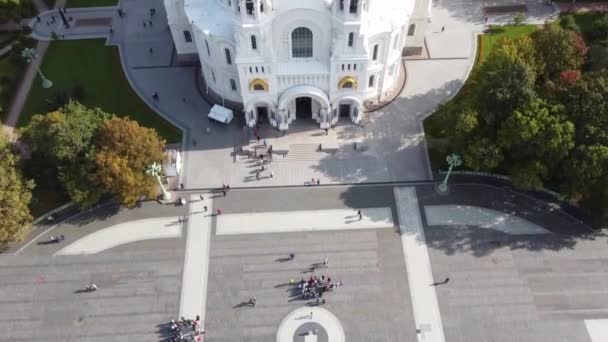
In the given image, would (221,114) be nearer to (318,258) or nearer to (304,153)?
(304,153)

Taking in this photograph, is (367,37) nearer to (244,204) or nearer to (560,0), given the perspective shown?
(244,204)

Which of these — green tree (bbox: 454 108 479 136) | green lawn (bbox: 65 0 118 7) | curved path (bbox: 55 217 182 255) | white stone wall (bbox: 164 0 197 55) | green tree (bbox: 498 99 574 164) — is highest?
green lawn (bbox: 65 0 118 7)

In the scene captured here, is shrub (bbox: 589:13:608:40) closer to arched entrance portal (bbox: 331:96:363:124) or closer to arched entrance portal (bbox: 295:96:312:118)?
arched entrance portal (bbox: 331:96:363:124)

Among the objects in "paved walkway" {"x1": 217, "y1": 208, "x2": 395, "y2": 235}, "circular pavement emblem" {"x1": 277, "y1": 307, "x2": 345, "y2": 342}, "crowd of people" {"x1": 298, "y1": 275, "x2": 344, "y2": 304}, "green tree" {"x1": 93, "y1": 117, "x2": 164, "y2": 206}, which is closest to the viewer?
"circular pavement emblem" {"x1": 277, "y1": 307, "x2": 345, "y2": 342}

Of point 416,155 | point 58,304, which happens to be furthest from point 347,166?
point 58,304

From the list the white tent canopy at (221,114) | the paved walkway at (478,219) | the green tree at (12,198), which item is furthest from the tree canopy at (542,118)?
the green tree at (12,198)

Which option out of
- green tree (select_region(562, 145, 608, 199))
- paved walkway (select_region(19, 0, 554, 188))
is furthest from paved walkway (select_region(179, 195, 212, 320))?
green tree (select_region(562, 145, 608, 199))

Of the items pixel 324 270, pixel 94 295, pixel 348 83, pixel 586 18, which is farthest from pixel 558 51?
pixel 94 295
